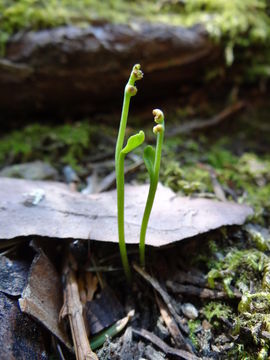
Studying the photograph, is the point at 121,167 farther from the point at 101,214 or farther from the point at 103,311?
the point at 103,311

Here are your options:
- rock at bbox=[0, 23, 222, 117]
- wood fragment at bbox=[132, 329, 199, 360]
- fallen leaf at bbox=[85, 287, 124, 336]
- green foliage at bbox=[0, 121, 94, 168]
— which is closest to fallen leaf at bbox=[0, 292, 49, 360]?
fallen leaf at bbox=[85, 287, 124, 336]

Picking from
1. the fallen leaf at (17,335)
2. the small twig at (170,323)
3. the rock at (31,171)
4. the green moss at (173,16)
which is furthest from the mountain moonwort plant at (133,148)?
the green moss at (173,16)

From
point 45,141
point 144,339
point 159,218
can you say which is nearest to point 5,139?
point 45,141

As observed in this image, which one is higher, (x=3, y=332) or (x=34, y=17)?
(x=34, y=17)

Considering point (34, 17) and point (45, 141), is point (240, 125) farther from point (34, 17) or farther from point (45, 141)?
point (34, 17)

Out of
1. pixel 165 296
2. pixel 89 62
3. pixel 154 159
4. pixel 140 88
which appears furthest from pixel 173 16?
pixel 165 296

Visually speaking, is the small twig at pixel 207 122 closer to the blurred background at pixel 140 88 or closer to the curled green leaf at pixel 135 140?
the blurred background at pixel 140 88
